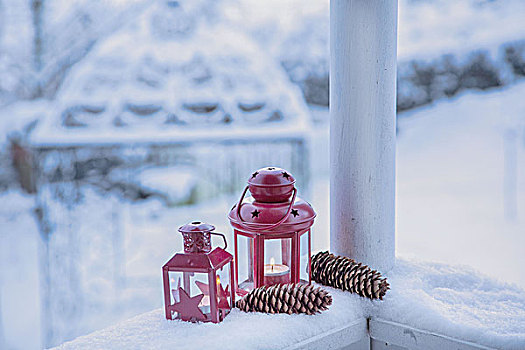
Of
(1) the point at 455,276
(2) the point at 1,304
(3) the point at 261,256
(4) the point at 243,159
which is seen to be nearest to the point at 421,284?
(1) the point at 455,276

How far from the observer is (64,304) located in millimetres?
2188

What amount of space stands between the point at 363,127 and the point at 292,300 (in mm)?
379

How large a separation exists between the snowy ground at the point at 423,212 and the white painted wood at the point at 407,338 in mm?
1238

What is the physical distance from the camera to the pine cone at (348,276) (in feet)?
2.99

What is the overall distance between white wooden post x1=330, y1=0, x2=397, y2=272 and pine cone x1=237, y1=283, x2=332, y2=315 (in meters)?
0.21

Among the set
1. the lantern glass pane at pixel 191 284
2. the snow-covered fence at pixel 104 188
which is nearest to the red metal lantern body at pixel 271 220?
the lantern glass pane at pixel 191 284

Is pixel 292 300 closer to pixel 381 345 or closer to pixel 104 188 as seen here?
pixel 381 345

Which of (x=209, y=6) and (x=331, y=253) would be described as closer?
(x=331, y=253)

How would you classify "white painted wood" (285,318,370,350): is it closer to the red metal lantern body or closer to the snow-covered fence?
the red metal lantern body

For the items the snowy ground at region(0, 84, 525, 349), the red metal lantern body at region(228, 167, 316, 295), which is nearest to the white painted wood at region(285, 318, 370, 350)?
the red metal lantern body at region(228, 167, 316, 295)

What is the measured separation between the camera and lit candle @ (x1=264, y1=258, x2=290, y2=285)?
0.91 m

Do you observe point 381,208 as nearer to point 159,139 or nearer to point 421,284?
point 421,284

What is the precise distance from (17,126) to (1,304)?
77 centimetres

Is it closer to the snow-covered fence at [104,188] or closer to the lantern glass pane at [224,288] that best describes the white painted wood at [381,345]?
the lantern glass pane at [224,288]
